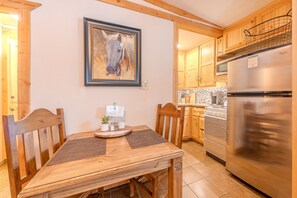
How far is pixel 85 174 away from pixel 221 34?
316 cm

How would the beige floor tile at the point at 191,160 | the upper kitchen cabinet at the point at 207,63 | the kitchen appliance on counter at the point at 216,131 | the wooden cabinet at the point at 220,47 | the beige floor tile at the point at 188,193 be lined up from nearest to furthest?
the beige floor tile at the point at 188,193 < the kitchen appliance on counter at the point at 216,131 < the beige floor tile at the point at 191,160 < the wooden cabinet at the point at 220,47 < the upper kitchen cabinet at the point at 207,63

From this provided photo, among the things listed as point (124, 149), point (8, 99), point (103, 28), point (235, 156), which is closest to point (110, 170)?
point (124, 149)

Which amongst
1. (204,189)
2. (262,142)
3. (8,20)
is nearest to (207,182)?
(204,189)

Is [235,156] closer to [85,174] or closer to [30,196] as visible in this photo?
[85,174]

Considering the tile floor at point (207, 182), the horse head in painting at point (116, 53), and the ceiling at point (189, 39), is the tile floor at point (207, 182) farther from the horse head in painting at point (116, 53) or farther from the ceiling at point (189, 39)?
the ceiling at point (189, 39)

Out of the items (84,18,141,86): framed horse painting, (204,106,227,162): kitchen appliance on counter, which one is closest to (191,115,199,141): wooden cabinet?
(204,106,227,162): kitchen appliance on counter

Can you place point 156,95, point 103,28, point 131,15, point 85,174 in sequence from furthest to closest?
point 156,95 → point 131,15 → point 103,28 → point 85,174

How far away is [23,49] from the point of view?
141 cm

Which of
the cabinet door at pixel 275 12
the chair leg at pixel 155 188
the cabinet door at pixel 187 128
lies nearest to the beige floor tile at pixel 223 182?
the chair leg at pixel 155 188

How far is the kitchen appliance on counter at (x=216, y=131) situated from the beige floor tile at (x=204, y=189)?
0.67m

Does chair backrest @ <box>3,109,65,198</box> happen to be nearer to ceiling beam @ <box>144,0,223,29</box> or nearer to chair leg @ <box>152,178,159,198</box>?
chair leg @ <box>152,178,159,198</box>

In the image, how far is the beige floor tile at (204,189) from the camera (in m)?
1.59

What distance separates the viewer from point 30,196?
62 cm

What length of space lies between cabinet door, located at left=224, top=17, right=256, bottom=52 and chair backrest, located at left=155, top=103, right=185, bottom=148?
1.84 m
